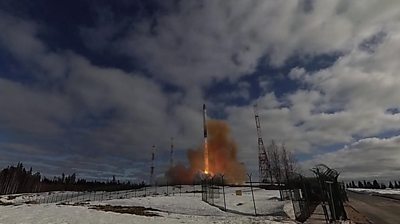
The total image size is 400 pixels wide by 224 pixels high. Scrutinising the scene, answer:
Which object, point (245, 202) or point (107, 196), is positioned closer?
point (245, 202)

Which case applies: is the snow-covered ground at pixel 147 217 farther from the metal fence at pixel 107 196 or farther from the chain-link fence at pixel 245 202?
the metal fence at pixel 107 196

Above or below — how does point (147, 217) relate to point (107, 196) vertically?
below

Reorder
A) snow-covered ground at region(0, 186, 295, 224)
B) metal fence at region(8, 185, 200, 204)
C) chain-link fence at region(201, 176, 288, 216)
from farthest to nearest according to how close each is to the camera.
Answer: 1. metal fence at region(8, 185, 200, 204)
2. chain-link fence at region(201, 176, 288, 216)
3. snow-covered ground at region(0, 186, 295, 224)

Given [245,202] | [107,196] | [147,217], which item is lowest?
[147,217]

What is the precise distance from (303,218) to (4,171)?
147 metres

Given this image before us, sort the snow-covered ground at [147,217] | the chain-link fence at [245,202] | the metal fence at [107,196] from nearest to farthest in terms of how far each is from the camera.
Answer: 1. the snow-covered ground at [147,217]
2. the chain-link fence at [245,202]
3. the metal fence at [107,196]

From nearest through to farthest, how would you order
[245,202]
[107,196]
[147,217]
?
[147,217]
[245,202]
[107,196]

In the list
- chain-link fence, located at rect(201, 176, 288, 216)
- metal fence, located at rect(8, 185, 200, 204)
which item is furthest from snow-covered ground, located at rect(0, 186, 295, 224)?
metal fence, located at rect(8, 185, 200, 204)

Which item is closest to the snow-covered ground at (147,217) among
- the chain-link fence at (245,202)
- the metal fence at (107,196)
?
the chain-link fence at (245,202)

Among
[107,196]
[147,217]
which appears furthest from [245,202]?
[107,196]

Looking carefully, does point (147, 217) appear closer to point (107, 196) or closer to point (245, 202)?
point (245, 202)

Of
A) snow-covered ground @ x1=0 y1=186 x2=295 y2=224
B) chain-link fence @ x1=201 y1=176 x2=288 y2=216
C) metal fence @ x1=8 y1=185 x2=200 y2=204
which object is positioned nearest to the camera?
snow-covered ground @ x1=0 y1=186 x2=295 y2=224

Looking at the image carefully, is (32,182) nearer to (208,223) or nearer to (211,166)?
(211,166)

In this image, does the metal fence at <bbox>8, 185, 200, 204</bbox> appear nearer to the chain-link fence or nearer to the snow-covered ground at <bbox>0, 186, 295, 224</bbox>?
the chain-link fence
